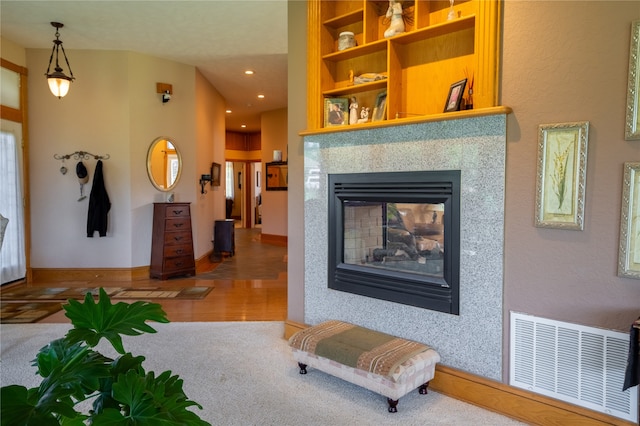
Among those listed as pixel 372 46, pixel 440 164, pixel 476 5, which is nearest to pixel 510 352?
pixel 440 164

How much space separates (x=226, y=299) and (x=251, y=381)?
2097 mm

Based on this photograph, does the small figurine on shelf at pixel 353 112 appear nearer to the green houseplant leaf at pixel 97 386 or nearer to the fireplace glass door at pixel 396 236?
the fireplace glass door at pixel 396 236

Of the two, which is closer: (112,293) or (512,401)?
(512,401)

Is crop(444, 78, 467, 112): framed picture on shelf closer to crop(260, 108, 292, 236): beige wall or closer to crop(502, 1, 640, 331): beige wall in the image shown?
crop(502, 1, 640, 331): beige wall

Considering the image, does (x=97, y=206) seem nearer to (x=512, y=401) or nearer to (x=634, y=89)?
(x=512, y=401)

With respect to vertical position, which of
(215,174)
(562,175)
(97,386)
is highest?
(215,174)

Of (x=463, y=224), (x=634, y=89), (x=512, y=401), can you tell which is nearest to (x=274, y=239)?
(x=463, y=224)

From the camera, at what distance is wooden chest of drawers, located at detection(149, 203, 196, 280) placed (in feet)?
18.5

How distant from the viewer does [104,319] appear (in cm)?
101

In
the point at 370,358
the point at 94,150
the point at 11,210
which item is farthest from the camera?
the point at 94,150

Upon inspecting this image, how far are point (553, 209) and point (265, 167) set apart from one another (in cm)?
787

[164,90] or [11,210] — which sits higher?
[164,90]

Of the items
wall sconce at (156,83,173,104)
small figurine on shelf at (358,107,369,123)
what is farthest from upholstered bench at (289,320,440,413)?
wall sconce at (156,83,173,104)

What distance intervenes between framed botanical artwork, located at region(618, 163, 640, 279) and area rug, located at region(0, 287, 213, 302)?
404 cm
